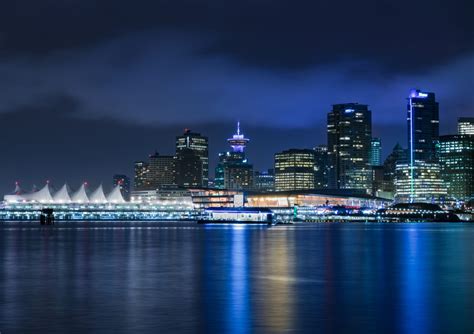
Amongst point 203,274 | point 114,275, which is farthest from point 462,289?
point 114,275

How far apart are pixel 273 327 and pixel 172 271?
76.6 ft

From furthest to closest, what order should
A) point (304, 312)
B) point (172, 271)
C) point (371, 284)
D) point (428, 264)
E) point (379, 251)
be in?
point (379, 251)
point (428, 264)
point (172, 271)
point (371, 284)
point (304, 312)

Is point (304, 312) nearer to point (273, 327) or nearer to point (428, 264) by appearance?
point (273, 327)

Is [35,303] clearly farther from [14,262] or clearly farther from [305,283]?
Result: [14,262]

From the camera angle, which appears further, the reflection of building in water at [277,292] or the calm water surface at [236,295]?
the reflection of building in water at [277,292]

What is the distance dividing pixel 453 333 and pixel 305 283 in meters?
16.3

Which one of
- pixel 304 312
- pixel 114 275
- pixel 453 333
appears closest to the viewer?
pixel 453 333

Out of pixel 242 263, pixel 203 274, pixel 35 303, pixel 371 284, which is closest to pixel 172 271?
pixel 203 274

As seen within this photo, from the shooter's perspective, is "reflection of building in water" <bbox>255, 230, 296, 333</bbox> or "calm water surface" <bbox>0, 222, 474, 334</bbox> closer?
"calm water surface" <bbox>0, 222, 474, 334</bbox>

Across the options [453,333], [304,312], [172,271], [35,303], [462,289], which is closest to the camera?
[453,333]

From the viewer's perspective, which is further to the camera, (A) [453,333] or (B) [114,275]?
(B) [114,275]

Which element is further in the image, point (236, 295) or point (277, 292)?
point (277, 292)

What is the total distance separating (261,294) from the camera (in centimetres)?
3603

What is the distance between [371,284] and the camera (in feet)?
136
